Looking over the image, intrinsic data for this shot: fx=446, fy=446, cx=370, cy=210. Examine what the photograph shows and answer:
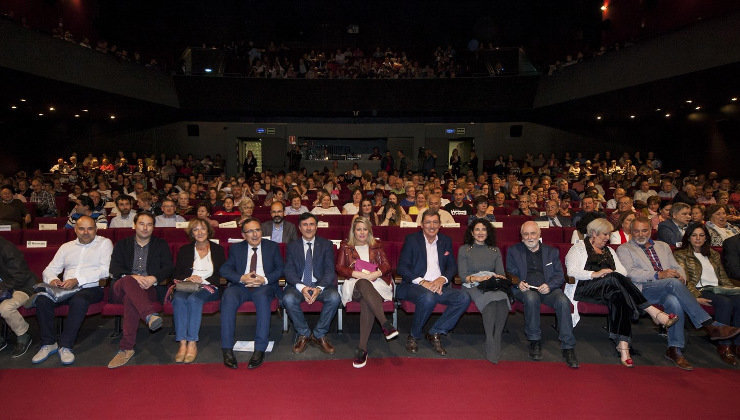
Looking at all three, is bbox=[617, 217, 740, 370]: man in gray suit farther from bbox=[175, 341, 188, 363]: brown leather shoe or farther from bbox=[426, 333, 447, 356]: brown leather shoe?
bbox=[175, 341, 188, 363]: brown leather shoe

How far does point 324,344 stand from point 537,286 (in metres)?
1.90

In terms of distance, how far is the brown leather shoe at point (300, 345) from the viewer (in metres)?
3.70

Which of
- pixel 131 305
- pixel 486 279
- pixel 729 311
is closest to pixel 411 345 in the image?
pixel 486 279

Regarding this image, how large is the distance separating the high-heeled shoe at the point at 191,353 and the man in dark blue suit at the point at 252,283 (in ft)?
0.83

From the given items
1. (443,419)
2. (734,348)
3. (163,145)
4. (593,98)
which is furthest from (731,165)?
(163,145)

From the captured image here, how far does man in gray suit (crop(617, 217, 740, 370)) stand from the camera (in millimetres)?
3602

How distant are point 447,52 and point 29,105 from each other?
41.0ft

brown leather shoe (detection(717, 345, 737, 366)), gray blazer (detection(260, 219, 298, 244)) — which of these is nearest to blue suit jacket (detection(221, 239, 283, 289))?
gray blazer (detection(260, 219, 298, 244))

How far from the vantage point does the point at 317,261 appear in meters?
4.00

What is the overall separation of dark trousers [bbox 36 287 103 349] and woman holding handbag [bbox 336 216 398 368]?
6.94 feet

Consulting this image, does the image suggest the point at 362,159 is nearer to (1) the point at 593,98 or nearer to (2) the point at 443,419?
(1) the point at 593,98

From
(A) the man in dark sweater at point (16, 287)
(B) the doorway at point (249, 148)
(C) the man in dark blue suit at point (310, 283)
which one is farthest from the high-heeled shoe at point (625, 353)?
(B) the doorway at point (249, 148)

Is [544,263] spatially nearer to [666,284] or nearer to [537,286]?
[537,286]

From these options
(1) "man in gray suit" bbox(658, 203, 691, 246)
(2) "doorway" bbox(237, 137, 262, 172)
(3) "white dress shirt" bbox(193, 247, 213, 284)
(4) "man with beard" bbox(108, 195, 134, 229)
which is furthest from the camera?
(2) "doorway" bbox(237, 137, 262, 172)
